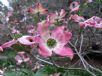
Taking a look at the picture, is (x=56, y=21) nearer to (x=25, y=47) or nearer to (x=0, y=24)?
(x=25, y=47)

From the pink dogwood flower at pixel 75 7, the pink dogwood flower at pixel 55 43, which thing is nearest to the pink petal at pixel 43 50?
the pink dogwood flower at pixel 55 43

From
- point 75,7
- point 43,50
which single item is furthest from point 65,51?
point 75,7

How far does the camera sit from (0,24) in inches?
207

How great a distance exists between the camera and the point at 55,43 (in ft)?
3.66

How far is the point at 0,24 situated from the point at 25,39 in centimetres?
428

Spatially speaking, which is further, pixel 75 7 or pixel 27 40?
pixel 75 7

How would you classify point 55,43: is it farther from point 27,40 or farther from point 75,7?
point 75,7

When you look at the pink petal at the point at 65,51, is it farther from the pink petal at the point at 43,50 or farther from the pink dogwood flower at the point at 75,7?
the pink dogwood flower at the point at 75,7

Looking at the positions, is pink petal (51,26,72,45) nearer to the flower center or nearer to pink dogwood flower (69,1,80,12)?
the flower center

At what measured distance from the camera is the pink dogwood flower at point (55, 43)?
3.43 ft

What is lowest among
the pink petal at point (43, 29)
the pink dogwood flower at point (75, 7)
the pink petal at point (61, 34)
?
the pink dogwood flower at point (75, 7)

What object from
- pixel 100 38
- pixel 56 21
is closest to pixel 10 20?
pixel 100 38

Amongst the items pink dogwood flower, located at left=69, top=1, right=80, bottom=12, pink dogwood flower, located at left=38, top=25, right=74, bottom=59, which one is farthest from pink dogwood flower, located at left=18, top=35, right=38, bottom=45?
pink dogwood flower, located at left=69, top=1, right=80, bottom=12

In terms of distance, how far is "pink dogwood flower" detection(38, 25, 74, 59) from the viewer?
3.43 ft
